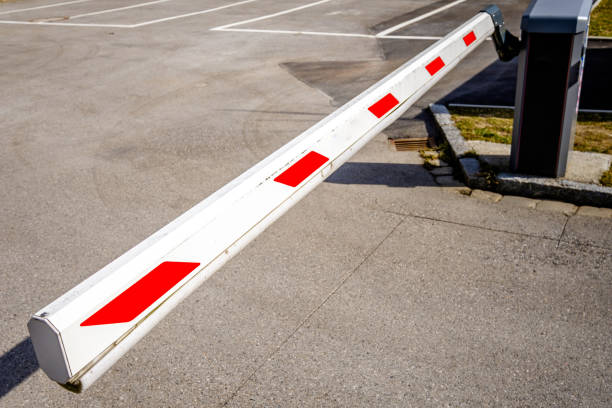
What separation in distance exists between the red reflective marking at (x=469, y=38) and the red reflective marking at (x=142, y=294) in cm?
314

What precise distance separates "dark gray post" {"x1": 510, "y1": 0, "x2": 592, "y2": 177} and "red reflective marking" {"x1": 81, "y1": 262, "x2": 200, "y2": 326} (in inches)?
149

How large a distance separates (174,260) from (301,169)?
89 centimetres

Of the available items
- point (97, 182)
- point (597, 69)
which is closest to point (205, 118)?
point (97, 182)

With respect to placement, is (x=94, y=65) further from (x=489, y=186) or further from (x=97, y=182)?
(x=489, y=186)

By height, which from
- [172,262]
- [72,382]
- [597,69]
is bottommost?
[597,69]

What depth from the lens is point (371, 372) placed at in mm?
3322

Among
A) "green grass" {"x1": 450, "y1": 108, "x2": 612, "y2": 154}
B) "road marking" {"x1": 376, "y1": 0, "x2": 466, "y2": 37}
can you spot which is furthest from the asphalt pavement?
"road marking" {"x1": 376, "y1": 0, "x2": 466, "y2": 37}

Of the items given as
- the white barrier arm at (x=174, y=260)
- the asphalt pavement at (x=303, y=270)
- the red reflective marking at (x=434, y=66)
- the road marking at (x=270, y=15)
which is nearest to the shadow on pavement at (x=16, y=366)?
the asphalt pavement at (x=303, y=270)

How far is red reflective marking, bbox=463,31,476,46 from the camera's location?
14.7 feet

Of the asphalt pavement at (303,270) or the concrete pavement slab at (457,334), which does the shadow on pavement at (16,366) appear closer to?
the asphalt pavement at (303,270)

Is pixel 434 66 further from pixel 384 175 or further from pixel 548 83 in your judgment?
pixel 384 175

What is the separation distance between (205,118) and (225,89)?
1.51 metres

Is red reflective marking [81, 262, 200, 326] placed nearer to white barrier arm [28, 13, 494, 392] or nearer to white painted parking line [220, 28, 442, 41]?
white barrier arm [28, 13, 494, 392]

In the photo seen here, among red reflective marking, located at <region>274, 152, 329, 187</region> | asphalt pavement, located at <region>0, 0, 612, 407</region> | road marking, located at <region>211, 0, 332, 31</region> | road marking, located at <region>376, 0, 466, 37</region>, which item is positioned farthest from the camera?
road marking, located at <region>211, 0, 332, 31</region>
